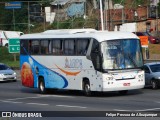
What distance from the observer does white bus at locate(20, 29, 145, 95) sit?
28969 mm

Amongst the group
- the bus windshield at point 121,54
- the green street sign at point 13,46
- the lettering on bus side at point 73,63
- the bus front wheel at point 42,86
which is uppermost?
the bus windshield at point 121,54

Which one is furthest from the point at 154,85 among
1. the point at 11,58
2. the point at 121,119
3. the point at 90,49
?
the point at 11,58

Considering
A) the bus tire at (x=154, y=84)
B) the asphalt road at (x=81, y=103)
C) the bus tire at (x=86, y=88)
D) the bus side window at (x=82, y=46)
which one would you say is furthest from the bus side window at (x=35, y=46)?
the bus tire at (x=154, y=84)

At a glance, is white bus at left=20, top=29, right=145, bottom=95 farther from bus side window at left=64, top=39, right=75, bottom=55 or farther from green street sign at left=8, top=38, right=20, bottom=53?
green street sign at left=8, top=38, right=20, bottom=53

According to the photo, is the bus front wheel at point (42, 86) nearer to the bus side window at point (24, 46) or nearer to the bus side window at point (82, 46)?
the bus side window at point (24, 46)

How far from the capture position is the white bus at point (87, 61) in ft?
95.0

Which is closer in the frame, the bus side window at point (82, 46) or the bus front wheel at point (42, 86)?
the bus side window at point (82, 46)

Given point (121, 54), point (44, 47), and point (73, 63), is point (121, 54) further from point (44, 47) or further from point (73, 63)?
point (44, 47)

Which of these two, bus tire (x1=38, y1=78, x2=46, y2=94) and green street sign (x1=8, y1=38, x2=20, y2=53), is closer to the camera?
bus tire (x1=38, y1=78, x2=46, y2=94)

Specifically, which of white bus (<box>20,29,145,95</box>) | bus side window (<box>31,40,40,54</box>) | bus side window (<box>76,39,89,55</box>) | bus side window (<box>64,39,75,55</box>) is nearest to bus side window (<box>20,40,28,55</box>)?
bus side window (<box>31,40,40,54</box>)

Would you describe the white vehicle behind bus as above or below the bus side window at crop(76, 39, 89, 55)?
below

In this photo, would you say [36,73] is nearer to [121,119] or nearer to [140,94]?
[140,94]

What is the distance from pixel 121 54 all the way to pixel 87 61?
1724mm

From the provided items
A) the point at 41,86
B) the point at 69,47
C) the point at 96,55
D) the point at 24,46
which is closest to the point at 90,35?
the point at 96,55
